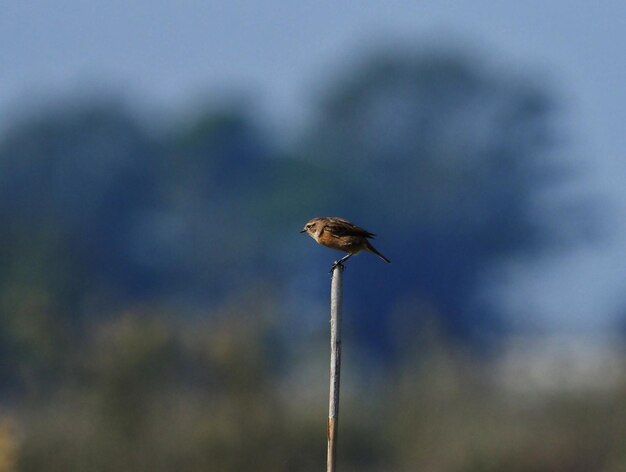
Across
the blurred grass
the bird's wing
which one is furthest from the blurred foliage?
the bird's wing

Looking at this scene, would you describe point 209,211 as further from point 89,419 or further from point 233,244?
point 89,419

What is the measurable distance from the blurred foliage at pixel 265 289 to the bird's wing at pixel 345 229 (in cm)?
451

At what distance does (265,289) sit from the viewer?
49.7 ft

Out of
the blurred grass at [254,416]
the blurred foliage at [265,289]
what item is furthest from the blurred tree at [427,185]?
the blurred grass at [254,416]

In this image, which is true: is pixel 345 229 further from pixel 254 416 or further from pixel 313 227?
pixel 254 416

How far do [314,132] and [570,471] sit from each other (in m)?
31.9

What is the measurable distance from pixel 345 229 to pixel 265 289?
20.8 ft

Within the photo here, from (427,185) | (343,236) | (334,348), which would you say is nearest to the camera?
(334,348)

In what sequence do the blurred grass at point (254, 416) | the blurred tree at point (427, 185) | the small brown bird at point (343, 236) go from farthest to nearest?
1. the blurred tree at point (427, 185)
2. the blurred grass at point (254, 416)
3. the small brown bird at point (343, 236)

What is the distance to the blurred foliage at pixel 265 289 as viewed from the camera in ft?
45.5

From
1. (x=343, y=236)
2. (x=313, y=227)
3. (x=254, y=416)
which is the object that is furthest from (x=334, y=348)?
(x=254, y=416)

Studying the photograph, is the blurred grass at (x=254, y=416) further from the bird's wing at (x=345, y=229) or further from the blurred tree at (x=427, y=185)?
the blurred tree at (x=427, y=185)

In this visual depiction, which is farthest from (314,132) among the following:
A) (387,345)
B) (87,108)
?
(387,345)

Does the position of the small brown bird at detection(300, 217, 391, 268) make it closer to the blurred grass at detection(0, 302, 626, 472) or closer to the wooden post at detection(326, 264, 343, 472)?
the wooden post at detection(326, 264, 343, 472)
